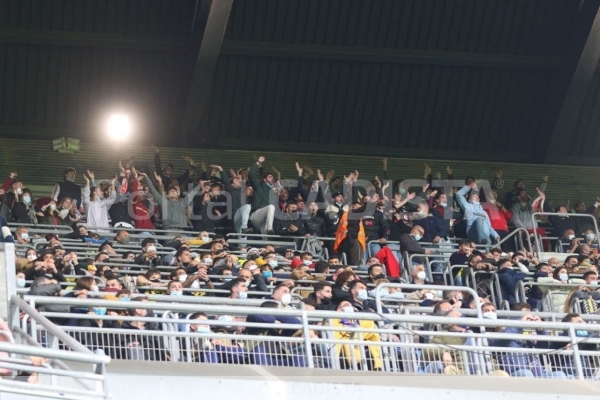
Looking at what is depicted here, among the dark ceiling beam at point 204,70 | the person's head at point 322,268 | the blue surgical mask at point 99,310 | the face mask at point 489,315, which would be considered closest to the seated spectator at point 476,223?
the person's head at point 322,268

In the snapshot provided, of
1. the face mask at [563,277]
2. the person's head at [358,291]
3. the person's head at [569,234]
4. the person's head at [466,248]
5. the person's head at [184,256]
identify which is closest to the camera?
the person's head at [358,291]

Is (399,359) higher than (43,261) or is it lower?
lower

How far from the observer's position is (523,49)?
26188 millimetres

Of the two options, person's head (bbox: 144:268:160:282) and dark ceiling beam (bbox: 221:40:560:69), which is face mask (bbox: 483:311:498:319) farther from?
dark ceiling beam (bbox: 221:40:560:69)

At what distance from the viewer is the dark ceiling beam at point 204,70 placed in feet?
77.5

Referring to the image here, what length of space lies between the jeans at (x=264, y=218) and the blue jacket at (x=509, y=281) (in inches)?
173

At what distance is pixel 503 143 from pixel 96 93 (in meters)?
7.92

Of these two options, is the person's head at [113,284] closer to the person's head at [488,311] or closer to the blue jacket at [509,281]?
the person's head at [488,311]

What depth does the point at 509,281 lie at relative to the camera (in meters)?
18.4

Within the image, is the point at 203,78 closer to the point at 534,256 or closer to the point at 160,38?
the point at 160,38

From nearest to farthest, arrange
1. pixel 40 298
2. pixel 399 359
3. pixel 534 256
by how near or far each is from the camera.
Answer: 1. pixel 40 298
2. pixel 399 359
3. pixel 534 256

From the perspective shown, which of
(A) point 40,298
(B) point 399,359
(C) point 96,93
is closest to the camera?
(A) point 40,298

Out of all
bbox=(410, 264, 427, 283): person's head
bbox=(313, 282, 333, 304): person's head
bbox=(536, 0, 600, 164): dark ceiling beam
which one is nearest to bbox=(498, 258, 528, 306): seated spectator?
bbox=(410, 264, 427, 283): person's head

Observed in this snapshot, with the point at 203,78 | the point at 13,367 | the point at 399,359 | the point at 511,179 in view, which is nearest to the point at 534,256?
the point at 511,179
